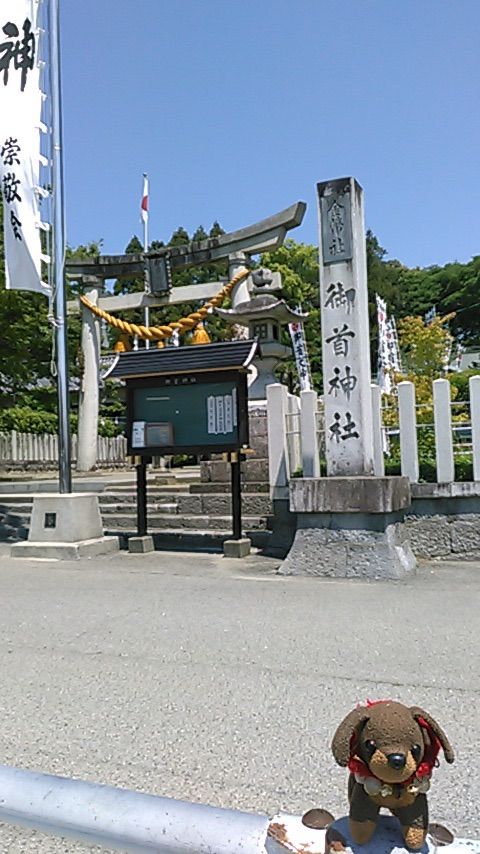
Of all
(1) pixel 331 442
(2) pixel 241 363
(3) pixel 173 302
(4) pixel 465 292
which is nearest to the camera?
(1) pixel 331 442

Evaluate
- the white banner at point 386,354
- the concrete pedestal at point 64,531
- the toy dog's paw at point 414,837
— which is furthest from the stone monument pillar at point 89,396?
the toy dog's paw at point 414,837

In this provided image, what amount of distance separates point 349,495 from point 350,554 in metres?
0.63

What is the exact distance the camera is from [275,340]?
13.9m

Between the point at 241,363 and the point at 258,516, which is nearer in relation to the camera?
the point at 241,363

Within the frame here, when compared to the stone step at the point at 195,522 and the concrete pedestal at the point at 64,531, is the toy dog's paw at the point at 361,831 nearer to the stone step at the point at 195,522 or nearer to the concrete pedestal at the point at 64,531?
the concrete pedestal at the point at 64,531

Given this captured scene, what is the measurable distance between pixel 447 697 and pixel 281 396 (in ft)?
17.8

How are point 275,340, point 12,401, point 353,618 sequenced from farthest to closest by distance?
point 12,401
point 275,340
point 353,618

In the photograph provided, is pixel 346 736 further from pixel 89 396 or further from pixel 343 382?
pixel 89 396

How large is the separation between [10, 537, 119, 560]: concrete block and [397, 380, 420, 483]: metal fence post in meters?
4.09

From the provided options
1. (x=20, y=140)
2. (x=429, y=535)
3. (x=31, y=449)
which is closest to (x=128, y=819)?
(x=429, y=535)

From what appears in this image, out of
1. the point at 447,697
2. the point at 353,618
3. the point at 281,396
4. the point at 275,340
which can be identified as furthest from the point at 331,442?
the point at 275,340

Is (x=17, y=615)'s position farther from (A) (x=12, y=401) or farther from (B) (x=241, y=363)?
(A) (x=12, y=401)

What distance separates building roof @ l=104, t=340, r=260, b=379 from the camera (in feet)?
28.8

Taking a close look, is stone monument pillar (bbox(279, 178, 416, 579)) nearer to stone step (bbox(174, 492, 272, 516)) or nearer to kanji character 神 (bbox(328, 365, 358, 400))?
kanji character 神 (bbox(328, 365, 358, 400))
